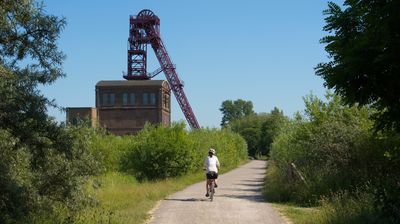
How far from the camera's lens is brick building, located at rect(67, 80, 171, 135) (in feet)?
236

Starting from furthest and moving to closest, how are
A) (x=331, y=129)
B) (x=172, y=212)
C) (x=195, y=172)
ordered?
1. (x=195, y=172)
2. (x=331, y=129)
3. (x=172, y=212)

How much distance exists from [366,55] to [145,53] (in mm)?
66464

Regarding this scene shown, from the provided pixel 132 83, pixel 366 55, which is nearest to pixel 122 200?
pixel 366 55

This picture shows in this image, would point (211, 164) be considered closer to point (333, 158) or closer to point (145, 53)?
point (333, 158)

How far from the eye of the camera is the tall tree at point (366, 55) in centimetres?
652

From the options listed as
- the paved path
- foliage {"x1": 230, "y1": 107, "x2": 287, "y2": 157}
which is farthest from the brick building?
the paved path

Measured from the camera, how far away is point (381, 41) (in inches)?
256

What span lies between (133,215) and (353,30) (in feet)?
31.5

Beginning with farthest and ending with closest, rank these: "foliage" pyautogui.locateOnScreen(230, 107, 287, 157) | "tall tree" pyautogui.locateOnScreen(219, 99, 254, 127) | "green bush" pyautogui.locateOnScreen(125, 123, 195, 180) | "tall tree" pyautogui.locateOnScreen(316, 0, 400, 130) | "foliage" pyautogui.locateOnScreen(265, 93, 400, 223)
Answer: "tall tree" pyautogui.locateOnScreen(219, 99, 254, 127) < "foliage" pyautogui.locateOnScreen(230, 107, 287, 157) < "green bush" pyautogui.locateOnScreen(125, 123, 195, 180) < "foliage" pyautogui.locateOnScreen(265, 93, 400, 223) < "tall tree" pyautogui.locateOnScreen(316, 0, 400, 130)

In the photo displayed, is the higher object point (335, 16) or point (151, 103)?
point (151, 103)

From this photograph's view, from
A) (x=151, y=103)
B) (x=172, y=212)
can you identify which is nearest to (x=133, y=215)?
(x=172, y=212)

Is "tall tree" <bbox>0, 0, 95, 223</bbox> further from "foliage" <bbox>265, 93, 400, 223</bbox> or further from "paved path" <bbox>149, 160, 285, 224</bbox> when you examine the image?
"foliage" <bbox>265, 93, 400, 223</bbox>

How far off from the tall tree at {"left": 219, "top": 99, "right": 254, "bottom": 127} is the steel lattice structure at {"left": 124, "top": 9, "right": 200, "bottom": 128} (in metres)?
96.1

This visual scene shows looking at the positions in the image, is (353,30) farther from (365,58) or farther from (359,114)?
(359,114)
